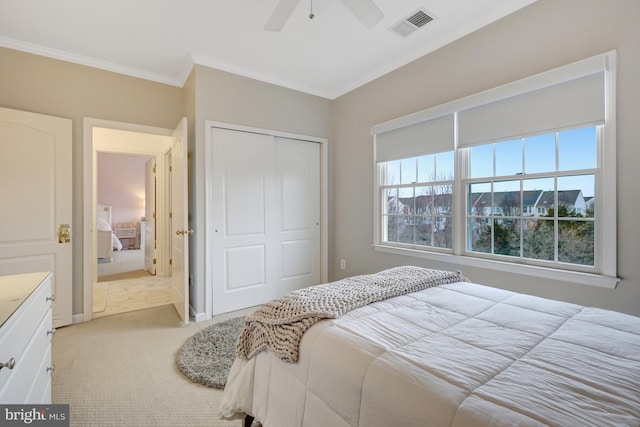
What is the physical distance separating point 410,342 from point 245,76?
324 cm

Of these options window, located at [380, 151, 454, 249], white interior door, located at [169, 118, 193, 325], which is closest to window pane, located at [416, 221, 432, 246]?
window, located at [380, 151, 454, 249]

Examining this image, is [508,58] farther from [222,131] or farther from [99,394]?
[99,394]

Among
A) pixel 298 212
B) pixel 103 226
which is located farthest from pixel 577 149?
pixel 103 226

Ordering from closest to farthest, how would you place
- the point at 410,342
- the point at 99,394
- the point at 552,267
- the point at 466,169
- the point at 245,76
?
the point at 410,342, the point at 99,394, the point at 552,267, the point at 466,169, the point at 245,76

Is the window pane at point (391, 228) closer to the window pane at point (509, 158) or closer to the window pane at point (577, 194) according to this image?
the window pane at point (509, 158)

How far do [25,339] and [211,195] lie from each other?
2134 millimetres

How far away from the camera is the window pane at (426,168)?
2.97 metres

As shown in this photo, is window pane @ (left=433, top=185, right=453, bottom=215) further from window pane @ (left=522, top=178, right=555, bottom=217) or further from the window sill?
→ window pane @ (left=522, top=178, right=555, bottom=217)

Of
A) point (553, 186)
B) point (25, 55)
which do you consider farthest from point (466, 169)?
point (25, 55)

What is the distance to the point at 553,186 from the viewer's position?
2.19m

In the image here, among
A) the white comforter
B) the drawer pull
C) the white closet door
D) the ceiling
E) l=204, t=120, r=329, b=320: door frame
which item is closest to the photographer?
the white comforter

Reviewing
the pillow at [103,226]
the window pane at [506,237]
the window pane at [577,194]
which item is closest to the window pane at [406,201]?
the window pane at [506,237]

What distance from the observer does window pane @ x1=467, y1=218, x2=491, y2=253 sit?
8.39ft

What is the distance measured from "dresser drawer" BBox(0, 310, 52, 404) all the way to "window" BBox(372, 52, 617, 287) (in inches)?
111
